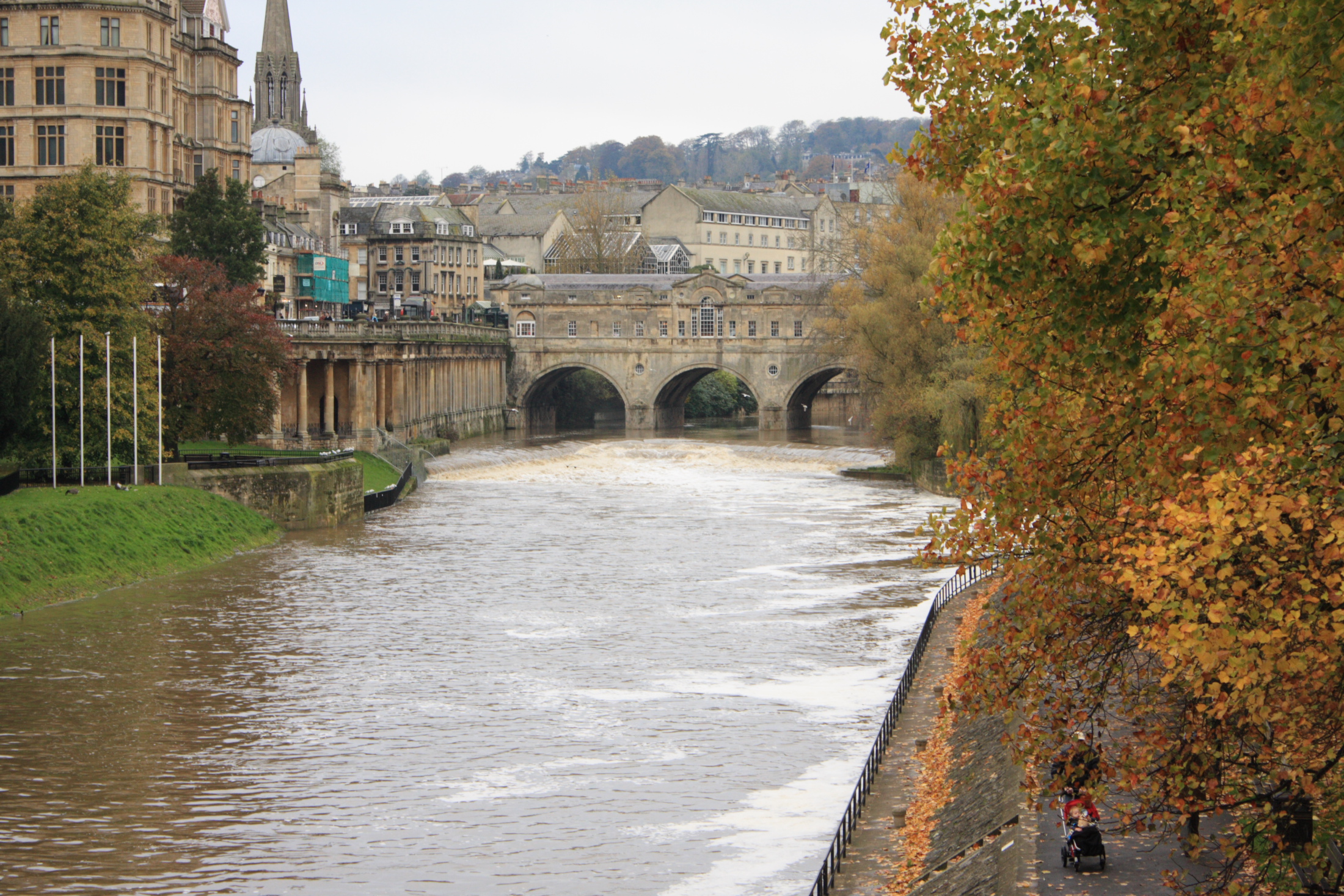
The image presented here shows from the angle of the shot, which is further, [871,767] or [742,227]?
[742,227]

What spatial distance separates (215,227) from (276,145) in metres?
60.5

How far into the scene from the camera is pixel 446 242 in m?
120

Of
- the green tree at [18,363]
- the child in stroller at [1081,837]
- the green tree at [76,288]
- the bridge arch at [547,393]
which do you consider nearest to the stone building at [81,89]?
the green tree at [76,288]

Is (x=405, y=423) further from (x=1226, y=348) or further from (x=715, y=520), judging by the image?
(x=1226, y=348)

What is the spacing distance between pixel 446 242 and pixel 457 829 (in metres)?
103

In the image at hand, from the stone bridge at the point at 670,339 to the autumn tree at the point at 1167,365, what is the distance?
3453 inches

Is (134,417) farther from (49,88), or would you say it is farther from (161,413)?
(49,88)

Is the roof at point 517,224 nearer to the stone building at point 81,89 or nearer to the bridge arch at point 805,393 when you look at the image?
the bridge arch at point 805,393

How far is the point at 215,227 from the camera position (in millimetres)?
65500

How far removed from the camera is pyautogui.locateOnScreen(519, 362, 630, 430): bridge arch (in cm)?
10719

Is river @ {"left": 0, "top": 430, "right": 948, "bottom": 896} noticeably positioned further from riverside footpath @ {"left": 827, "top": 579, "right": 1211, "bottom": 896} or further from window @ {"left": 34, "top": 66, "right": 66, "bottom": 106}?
window @ {"left": 34, "top": 66, "right": 66, "bottom": 106}

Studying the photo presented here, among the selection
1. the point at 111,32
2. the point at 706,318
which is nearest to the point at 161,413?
the point at 111,32

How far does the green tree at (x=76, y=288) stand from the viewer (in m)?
44.5

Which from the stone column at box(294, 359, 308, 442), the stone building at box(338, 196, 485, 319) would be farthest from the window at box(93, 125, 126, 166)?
the stone building at box(338, 196, 485, 319)
